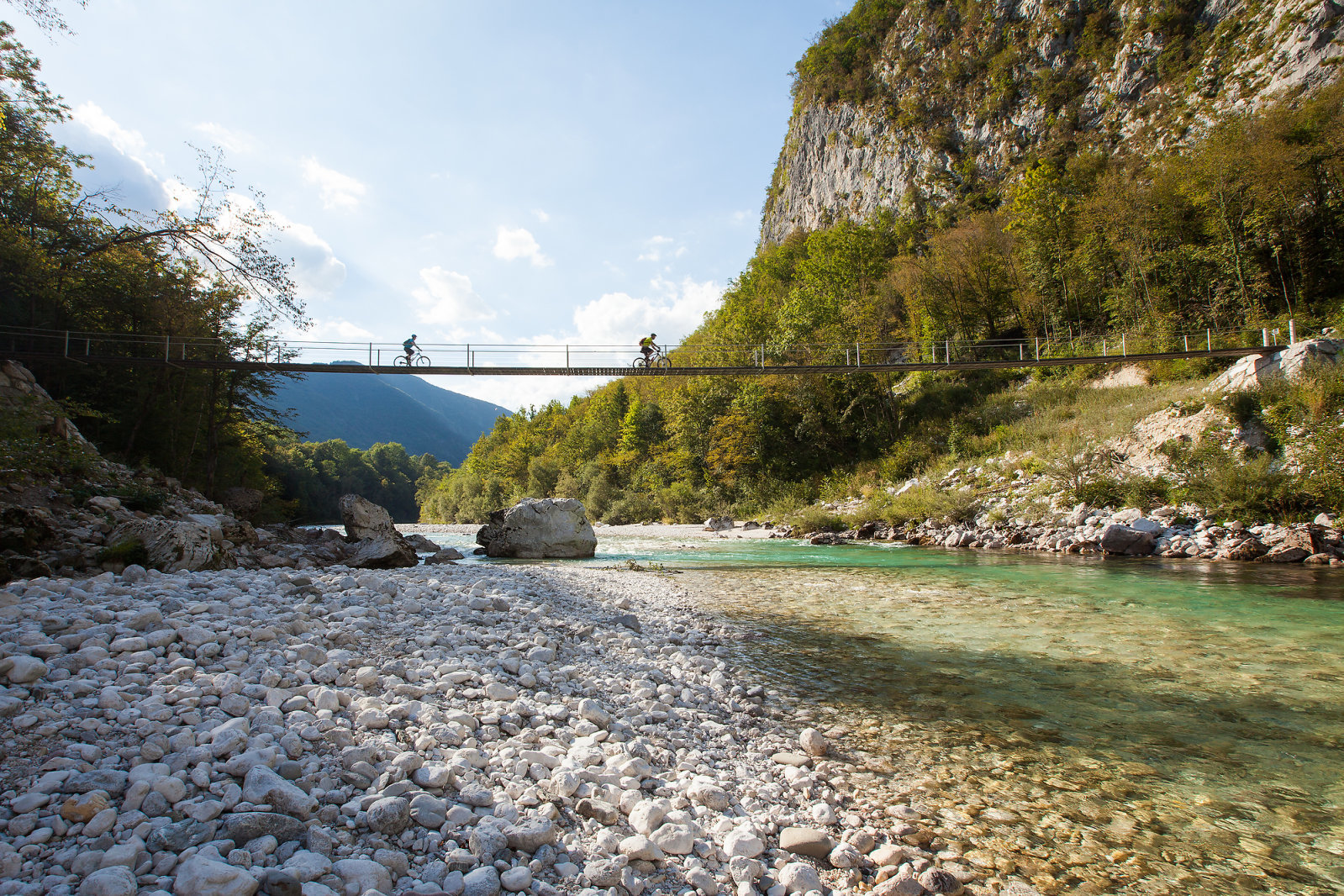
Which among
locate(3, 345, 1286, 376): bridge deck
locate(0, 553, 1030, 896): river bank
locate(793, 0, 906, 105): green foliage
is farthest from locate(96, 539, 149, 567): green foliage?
locate(793, 0, 906, 105): green foliage

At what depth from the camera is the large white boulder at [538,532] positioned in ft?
55.2

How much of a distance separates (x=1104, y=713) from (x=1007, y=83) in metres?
50.0

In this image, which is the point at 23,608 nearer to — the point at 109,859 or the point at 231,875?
the point at 109,859

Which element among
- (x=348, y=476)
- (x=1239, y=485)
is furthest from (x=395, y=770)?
(x=348, y=476)

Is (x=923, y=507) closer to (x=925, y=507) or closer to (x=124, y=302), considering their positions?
(x=925, y=507)

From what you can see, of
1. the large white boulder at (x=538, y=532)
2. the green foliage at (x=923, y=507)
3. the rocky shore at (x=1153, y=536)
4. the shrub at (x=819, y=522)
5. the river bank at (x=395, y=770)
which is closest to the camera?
→ the river bank at (x=395, y=770)

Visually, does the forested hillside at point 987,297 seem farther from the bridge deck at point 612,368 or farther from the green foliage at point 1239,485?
the bridge deck at point 612,368

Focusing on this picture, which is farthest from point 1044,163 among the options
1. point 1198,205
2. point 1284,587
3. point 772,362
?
point 1284,587

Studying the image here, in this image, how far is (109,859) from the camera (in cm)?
202

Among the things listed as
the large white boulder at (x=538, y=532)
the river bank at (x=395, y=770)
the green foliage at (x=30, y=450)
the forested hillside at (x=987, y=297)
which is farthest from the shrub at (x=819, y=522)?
the green foliage at (x=30, y=450)

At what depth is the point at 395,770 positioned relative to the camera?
293cm

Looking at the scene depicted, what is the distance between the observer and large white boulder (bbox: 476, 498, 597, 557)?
55.2 feet

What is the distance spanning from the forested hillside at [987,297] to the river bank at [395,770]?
18846 millimetres

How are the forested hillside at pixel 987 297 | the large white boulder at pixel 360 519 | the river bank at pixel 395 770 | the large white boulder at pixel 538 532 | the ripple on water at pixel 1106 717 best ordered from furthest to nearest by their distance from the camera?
1. the forested hillside at pixel 987 297
2. the large white boulder at pixel 538 532
3. the large white boulder at pixel 360 519
4. the ripple on water at pixel 1106 717
5. the river bank at pixel 395 770
